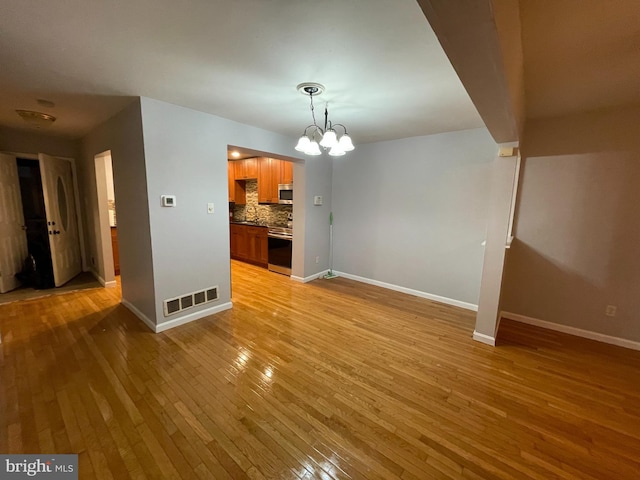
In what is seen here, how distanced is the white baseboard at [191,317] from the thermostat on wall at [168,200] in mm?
1298

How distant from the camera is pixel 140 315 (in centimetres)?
307

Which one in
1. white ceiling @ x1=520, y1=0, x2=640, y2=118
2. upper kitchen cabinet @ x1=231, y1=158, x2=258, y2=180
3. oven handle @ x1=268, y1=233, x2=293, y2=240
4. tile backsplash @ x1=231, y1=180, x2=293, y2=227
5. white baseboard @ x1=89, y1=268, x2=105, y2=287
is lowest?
white baseboard @ x1=89, y1=268, x2=105, y2=287

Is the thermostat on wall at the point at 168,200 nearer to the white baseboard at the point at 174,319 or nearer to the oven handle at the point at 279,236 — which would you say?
the white baseboard at the point at 174,319

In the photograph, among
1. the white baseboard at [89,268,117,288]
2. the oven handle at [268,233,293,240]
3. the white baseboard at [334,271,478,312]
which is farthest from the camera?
the oven handle at [268,233,293,240]

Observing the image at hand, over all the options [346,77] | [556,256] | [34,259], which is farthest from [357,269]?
[34,259]

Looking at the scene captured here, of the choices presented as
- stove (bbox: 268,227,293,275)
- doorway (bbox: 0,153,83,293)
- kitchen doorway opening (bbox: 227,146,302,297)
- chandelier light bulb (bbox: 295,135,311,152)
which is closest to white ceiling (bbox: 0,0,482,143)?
chandelier light bulb (bbox: 295,135,311,152)

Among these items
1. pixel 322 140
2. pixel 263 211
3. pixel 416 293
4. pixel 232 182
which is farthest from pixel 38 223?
pixel 416 293

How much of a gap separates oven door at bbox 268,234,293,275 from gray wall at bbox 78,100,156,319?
242 cm

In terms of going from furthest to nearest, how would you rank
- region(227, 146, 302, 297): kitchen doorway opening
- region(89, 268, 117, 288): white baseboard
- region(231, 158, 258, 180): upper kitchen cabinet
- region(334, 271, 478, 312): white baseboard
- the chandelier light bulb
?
1. region(231, 158, 258, 180): upper kitchen cabinet
2. region(227, 146, 302, 297): kitchen doorway opening
3. region(89, 268, 117, 288): white baseboard
4. region(334, 271, 478, 312): white baseboard
5. the chandelier light bulb

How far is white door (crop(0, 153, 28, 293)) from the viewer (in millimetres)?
3662

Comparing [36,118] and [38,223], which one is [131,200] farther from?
[38,223]

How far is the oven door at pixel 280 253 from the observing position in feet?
16.2

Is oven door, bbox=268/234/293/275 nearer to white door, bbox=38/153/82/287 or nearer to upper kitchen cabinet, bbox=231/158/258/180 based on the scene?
upper kitchen cabinet, bbox=231/158/258/180

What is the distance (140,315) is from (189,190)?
162 centimetres
